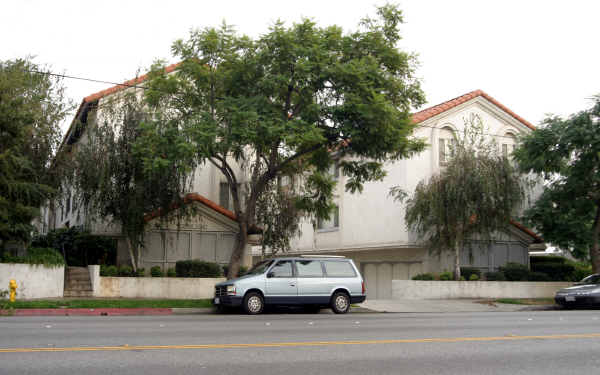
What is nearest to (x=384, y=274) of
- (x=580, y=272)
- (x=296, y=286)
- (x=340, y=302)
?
(x=580, y=272)

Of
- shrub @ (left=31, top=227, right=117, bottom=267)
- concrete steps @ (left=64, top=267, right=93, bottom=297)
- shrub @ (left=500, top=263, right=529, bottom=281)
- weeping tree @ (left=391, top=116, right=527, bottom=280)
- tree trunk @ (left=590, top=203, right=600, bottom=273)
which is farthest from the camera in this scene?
shrub @ (left=500, top=263, right=529, bottom=281)

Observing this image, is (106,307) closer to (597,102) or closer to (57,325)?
(57,325)

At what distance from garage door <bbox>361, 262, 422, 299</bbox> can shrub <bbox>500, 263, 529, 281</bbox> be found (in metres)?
4.00

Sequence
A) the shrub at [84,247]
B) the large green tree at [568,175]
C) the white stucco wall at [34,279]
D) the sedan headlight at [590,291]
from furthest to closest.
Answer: the shrub at [84,247] → the large green tree at [568,175] → the sedan headlight at [590,291] → the white stucco wall at [34,279]

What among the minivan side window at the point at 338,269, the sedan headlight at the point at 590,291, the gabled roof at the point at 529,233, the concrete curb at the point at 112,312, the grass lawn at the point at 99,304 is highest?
the gabled roof at the point at 529,233

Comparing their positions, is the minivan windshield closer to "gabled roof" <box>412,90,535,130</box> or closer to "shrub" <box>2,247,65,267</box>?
"shrub" <box>2,247,65,267</box>

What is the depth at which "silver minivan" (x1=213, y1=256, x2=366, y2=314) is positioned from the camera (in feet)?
59.0

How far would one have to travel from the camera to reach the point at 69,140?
2759 cm

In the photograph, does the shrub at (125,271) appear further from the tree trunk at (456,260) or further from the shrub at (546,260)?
the shrub at (546,260)

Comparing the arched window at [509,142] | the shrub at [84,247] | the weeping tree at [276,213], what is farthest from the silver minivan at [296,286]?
the arched window at [509,142]

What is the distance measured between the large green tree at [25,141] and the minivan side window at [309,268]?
9425mm

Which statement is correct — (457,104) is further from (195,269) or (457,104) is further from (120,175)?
(120,175)

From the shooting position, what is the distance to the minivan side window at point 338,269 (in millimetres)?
19203

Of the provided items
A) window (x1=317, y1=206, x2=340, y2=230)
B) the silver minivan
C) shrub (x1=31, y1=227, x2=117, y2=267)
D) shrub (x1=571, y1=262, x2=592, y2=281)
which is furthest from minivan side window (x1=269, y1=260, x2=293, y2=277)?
shrub (x1=571, y1=262, x2=592, y2=281)
